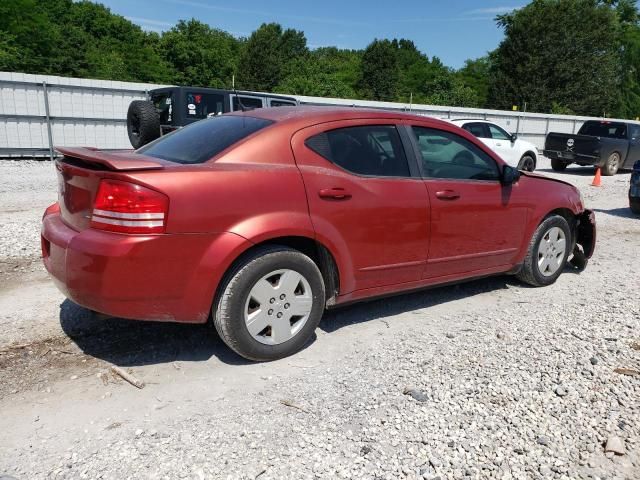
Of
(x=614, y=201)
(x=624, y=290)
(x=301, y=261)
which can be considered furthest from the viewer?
(x=614, y=201)

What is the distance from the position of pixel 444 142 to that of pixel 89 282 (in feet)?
9.31

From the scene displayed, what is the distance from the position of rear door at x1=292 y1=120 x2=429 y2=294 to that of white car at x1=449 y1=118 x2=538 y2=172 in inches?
425

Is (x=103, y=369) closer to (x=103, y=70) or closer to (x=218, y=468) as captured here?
(x=218, y=468)

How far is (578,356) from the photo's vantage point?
3.59 m

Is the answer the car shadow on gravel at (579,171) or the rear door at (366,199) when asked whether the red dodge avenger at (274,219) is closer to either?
the rear door at (366,199)

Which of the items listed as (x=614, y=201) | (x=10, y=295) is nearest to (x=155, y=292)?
(x=10, y=295)

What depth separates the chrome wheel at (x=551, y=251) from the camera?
4988mm

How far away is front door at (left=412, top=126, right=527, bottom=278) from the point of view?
4039mm

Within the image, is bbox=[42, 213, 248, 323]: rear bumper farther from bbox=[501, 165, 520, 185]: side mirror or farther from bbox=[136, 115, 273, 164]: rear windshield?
bbox=[501, 165, 520, 185]: side mirror

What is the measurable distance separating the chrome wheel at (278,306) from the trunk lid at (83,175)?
3.09 ft

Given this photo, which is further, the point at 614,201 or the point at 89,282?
the point at 614,201

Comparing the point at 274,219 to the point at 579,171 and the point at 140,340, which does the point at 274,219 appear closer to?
the point at 140,340

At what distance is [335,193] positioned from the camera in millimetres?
3445

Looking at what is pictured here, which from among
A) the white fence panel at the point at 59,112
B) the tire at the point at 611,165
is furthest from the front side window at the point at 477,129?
the white fence panel at the point at 59,112
